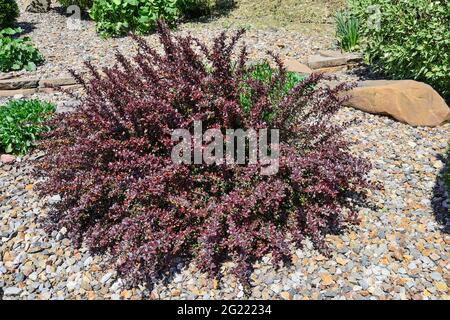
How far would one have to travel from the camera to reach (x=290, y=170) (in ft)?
10.7

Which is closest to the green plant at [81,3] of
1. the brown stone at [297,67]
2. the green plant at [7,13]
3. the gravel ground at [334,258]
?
the green plant at [7,13]

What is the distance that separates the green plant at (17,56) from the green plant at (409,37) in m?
4.59

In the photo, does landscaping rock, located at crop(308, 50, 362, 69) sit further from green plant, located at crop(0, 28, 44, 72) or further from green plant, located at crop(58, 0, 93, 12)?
green plant, located at crop(58, 0, 93, 12)

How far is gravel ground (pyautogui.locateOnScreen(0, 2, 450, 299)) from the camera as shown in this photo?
2.96 meters

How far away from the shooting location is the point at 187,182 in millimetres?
3283

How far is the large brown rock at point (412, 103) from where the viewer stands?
4547 millimetres

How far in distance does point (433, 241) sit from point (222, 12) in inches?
260

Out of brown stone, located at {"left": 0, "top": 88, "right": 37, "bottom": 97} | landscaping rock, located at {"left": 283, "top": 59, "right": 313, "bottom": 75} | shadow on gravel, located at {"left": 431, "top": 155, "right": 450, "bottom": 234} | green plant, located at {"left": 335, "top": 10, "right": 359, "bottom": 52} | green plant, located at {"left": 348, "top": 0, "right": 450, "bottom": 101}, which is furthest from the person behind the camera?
green plant, located at {"left": 335, "top": 10, "right": 359, "bottom": 52}

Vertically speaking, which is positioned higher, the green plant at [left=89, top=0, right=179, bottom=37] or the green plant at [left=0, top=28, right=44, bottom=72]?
the green plant at [left=89, top=0, right=179, bottom=37]

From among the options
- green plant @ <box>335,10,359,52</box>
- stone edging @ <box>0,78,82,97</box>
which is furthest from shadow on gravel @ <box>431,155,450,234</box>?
stone edging @ <box>0,78,82,97</box>

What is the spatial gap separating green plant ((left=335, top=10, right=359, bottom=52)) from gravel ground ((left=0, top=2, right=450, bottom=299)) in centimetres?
251

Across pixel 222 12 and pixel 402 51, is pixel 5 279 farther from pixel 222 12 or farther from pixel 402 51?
pixel 222 12
